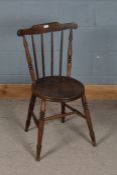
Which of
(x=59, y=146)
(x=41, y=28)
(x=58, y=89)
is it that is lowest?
(x=59, y=146)

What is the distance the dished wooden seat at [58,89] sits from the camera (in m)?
1.88

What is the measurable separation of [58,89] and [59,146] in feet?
1.36

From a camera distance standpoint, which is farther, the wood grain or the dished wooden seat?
the wood grain

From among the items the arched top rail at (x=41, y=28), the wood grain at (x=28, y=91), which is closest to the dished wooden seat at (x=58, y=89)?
the arched top rail at (x=41, y=28)

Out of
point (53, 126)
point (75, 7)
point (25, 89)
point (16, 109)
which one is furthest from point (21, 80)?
point (75, 7)

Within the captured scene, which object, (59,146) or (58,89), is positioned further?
(59,146)

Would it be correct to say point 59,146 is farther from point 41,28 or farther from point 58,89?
point 41,28

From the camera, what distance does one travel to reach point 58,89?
6.48ft

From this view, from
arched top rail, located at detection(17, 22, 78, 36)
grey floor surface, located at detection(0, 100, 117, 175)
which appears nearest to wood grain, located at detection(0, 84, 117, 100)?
grey floor surface, located at detection(0, 100, 117, 175)

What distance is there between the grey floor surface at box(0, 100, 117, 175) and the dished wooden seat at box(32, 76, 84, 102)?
40 cm

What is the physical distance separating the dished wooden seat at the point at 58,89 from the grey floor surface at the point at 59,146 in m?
0.40

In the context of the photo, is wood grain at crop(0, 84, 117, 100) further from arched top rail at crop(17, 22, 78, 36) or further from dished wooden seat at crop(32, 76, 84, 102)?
arched top rail at crop(17, 22, 78, 36)

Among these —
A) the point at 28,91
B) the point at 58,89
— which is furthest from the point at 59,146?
the point at 28,91

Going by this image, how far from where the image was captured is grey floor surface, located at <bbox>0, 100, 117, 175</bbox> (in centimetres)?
189
